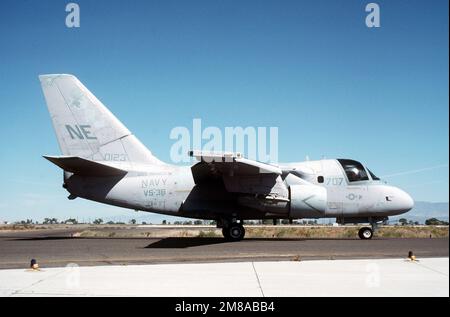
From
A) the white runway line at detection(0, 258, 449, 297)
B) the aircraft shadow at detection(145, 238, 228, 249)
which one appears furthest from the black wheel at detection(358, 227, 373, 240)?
the white runway line at detection(0, 258, 449, 297)

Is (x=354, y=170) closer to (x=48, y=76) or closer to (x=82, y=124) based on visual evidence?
(x=82, y=124)

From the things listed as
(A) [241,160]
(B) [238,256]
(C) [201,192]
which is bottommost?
(B) [238,256]

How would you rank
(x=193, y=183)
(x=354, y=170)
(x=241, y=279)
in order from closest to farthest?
(x=241, y=279) < (x=193, y=183) < (x=354, y=170)

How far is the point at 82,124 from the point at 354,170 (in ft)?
39.7

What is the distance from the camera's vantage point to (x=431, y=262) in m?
10.4

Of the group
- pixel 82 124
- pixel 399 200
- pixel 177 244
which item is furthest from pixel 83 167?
pixel 399 200

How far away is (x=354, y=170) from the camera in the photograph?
1980 centimetres

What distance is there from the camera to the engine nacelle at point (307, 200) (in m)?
18.5
